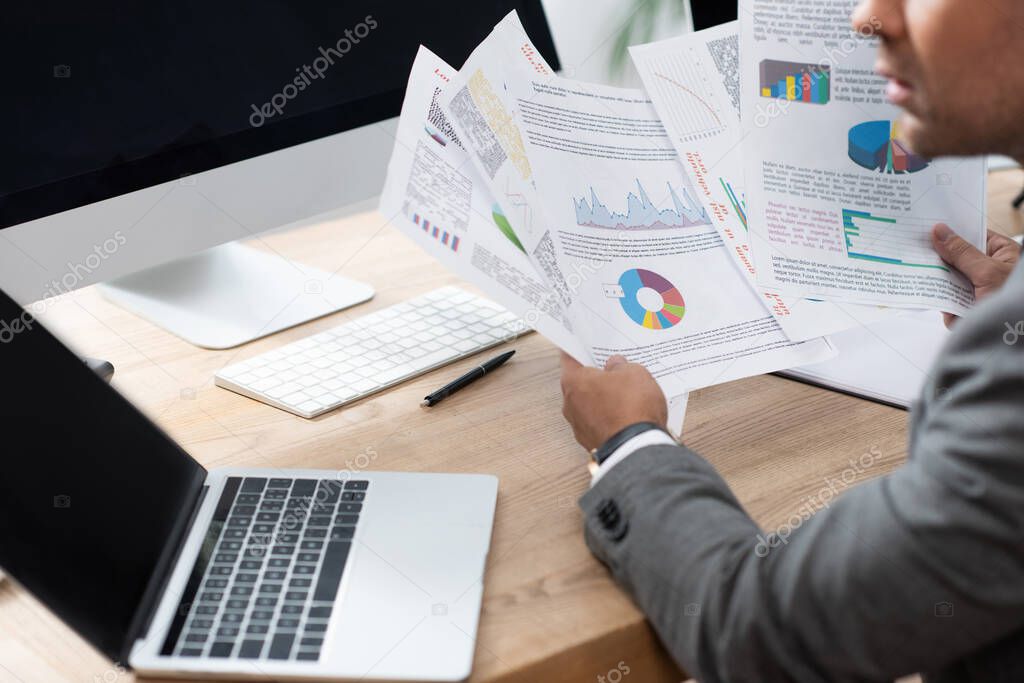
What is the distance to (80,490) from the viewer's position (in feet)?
2.22

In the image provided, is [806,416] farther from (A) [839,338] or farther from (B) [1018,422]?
(B) [1018,422]

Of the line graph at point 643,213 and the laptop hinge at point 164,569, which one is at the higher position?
the line graph at point 643,213

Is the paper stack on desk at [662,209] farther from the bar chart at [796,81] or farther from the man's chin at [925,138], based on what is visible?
the man's chin at [925,138]

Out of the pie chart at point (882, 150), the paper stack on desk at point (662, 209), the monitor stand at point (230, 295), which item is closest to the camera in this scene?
the paper stack on desk at point (662, 209)

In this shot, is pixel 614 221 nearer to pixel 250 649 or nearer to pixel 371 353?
pixel 371 353

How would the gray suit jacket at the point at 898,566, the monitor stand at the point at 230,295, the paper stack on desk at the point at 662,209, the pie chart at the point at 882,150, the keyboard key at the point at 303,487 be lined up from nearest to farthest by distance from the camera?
1. the gray suit jacket at the point at 898,566
2. the keyboard key at the point at 303,487
3. the paper stack on desk at the point at 662,209
4. the pie chart at the point at 882,150
5. the monitor stand at the point at 230,295

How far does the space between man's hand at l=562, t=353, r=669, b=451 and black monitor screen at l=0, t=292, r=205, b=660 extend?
313 mm

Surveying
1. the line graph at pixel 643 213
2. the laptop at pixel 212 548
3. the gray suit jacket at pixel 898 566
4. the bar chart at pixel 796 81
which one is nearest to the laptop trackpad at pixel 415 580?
the laptop at pixel 212 548

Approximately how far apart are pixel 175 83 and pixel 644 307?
1.63 ft

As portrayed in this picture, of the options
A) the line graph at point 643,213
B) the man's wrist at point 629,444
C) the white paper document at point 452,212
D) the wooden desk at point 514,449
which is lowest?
the wooden desk at point 514,449

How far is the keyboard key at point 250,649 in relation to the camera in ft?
2.06

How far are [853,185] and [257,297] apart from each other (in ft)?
2.16

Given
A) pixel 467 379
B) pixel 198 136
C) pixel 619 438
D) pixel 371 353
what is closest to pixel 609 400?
pixel 619 438

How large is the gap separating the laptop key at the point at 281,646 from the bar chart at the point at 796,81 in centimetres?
69
